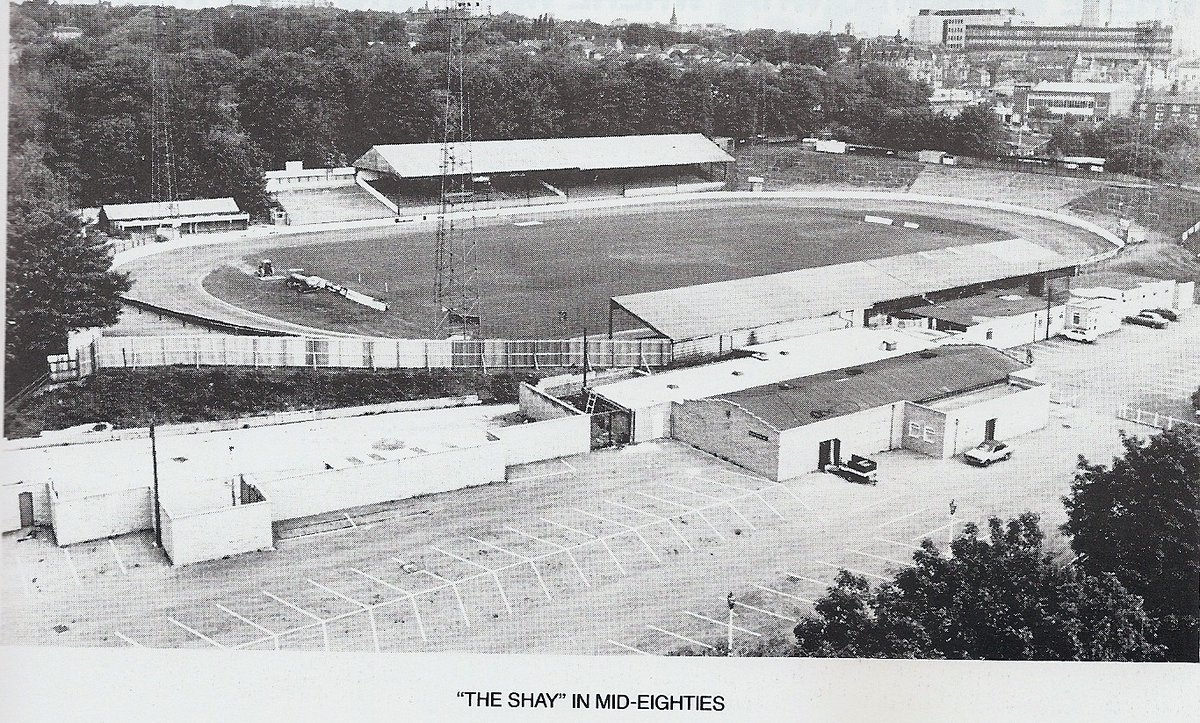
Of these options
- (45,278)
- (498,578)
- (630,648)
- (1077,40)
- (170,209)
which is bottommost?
(630,648)

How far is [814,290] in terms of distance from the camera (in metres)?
20.9

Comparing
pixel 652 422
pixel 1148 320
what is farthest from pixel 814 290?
pixel 652 422

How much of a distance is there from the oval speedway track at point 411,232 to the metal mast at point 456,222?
1.08m

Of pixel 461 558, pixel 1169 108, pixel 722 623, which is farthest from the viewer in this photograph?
pixel 1169 108

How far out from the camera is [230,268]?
2434 centimetres

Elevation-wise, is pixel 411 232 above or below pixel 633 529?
above

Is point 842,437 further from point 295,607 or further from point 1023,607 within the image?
point 295,607

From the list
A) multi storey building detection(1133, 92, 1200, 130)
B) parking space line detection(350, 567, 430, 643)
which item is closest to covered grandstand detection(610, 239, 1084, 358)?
multi storey building detection(1133, 92, 1200, 130)

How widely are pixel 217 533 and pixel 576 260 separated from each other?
51.7ft

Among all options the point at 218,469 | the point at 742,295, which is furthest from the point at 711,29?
the point at 218,469

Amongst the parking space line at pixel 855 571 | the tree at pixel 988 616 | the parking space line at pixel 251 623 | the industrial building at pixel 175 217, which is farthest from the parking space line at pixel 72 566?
the industrial building at pixel 175 217

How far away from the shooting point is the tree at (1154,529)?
10734mm

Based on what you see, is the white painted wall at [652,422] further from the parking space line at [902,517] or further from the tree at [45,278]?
the tree at [45,278]

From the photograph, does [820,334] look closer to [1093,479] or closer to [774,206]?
[1093,479]
